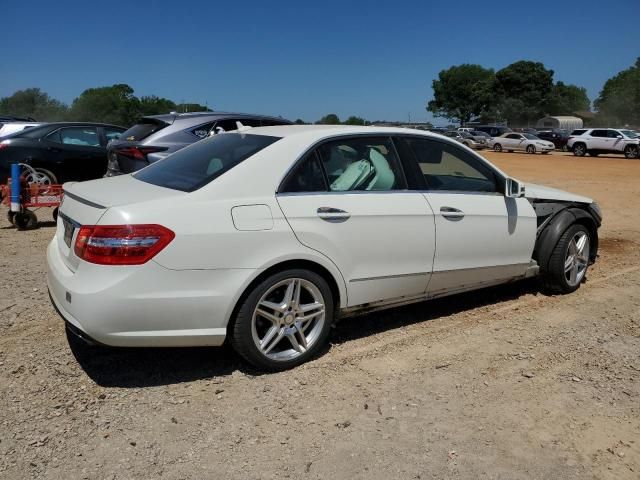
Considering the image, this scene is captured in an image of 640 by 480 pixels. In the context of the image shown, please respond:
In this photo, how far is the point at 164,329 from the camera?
131 inches

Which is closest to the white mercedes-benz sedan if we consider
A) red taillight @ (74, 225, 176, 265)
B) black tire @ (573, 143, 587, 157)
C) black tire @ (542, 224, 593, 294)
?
red taillight @ (74, 225, 176, 265)

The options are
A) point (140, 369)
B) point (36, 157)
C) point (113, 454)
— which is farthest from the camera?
point (36, 157)

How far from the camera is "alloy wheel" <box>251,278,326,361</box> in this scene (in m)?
3.65

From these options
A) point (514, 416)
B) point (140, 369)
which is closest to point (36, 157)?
point (140, 369)

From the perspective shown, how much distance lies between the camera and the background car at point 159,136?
784 cm

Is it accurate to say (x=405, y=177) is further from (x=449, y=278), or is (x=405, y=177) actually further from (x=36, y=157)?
(x=36, y=157)

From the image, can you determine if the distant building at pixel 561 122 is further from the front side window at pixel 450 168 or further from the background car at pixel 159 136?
the front side window at pixel 450 168

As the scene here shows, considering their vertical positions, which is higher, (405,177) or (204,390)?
(405,177)

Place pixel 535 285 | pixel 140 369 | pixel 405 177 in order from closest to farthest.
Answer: pixel 140 369, pixel 405 177, pixel 535 285

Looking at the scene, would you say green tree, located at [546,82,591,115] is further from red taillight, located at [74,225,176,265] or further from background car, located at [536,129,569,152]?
red taillight, located at [74,225,176,265]

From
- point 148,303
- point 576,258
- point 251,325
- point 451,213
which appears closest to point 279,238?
point 251,325

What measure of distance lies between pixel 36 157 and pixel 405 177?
8.08 m

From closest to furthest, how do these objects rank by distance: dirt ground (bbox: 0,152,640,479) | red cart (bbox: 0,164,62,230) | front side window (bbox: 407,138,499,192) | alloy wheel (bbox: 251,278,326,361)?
1. dirt ground (bbox: 0,152,640,479)
2. alloy wheel (bbox: 251,278,326,361)
3. front side window (bbox: 407,138,499,192)
4. red cart (bbox: 0,164,62,230)

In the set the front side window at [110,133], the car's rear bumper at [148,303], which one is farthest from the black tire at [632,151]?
the car's rear bumper at [148,303]
